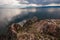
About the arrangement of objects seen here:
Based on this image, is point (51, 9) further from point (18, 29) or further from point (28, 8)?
point (18, 29)

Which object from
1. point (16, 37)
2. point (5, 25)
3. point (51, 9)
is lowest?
point (16, 37)

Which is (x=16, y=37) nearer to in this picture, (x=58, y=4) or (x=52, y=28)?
(x=52, y=28)

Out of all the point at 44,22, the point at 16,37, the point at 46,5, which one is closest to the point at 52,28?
the point at 44,22

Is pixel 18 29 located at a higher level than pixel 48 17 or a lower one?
lower

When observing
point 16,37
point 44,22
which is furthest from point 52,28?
point 16,37

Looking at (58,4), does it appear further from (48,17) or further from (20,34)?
(20,34)

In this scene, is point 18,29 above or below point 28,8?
below
